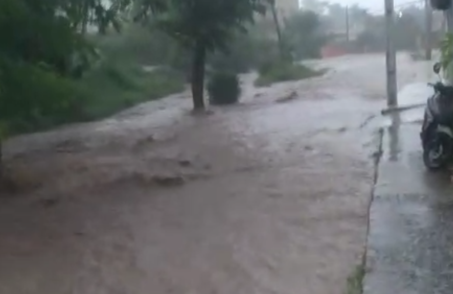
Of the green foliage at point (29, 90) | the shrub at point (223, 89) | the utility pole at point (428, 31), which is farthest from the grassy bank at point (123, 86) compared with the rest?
the green foliage at point (29, 90)

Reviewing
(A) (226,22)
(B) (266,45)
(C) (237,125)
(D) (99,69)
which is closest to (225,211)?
(C) (237,125)

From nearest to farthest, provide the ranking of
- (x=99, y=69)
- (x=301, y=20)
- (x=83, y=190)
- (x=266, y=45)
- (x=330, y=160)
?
(x=83, y=190), (x=330, y=160), (x=99, y=69), (x=266, y=45), (x=301, y=20)

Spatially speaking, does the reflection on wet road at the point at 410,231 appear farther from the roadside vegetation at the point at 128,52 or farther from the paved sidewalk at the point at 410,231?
the roadside vegetation at the point at 128,52

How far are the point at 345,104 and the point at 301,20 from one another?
22.1 meters

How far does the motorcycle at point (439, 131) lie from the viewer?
1060 cm

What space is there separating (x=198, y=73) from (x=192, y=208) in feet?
46.4

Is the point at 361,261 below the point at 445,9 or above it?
below

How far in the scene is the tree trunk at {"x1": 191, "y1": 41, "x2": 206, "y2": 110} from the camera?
2372 centimetres

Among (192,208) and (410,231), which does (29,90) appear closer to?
(192,208)

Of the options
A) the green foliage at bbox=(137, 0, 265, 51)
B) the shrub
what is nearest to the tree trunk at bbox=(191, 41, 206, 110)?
the green foliage at bbox=(137, 0, 265, 51)

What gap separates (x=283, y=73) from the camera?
125 feet

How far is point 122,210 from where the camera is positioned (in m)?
10.7

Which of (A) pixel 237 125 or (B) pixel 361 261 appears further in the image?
(A) pixel 237 125

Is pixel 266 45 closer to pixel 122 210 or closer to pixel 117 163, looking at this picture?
pixel 117 163
